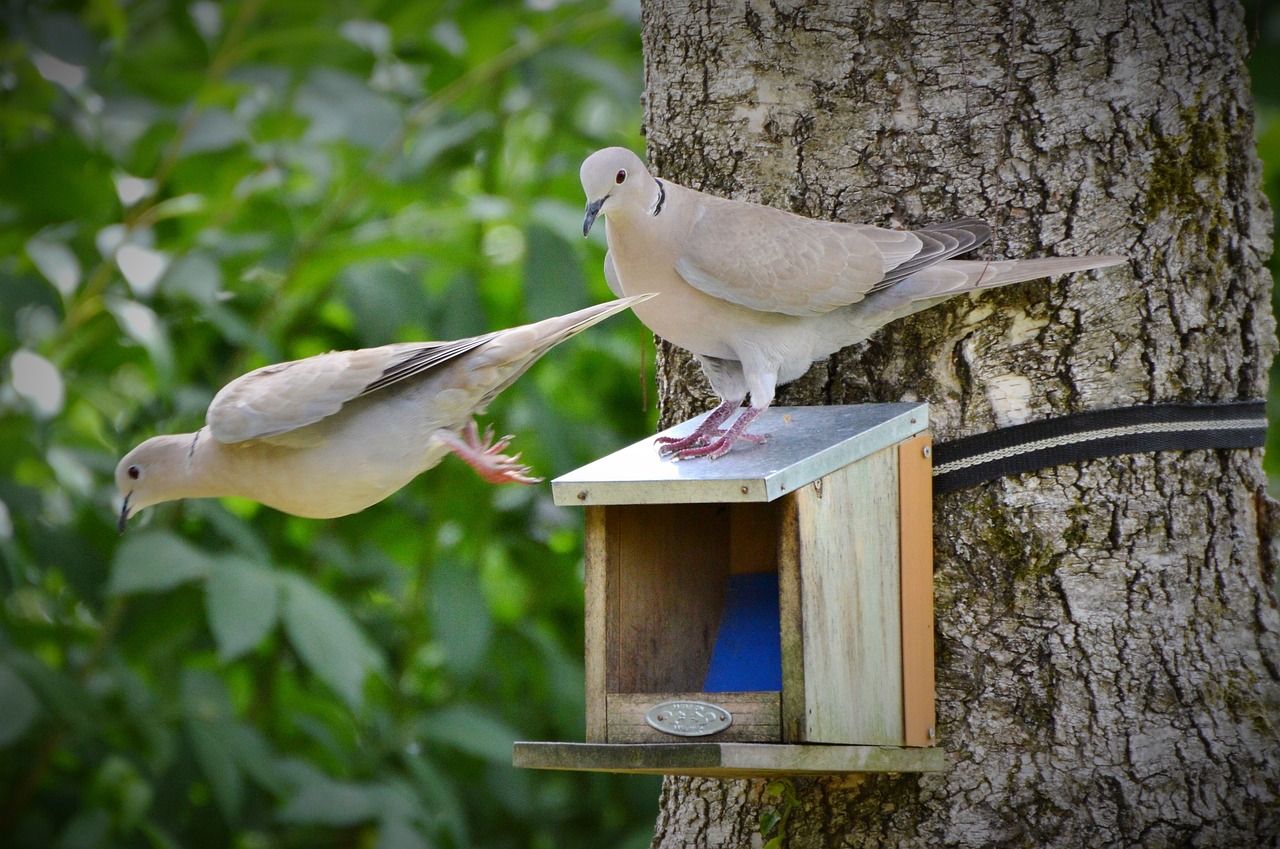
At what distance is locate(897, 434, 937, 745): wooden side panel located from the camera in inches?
88.8

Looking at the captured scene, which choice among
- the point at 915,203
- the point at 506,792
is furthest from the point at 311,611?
the point at 915,203

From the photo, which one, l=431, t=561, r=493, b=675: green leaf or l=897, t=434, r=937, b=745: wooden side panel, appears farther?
l=431, t=561, r=493, b=675: green leaf

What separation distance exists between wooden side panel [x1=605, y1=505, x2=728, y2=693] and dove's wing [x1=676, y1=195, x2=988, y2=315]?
1.54 feet

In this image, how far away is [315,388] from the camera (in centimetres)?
216

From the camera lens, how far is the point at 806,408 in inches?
96.4

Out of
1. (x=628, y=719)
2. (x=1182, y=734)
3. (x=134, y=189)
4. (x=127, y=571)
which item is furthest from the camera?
(x=134, y=189)

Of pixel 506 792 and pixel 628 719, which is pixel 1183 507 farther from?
pixel 506 792

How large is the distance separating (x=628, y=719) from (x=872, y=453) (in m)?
0.66

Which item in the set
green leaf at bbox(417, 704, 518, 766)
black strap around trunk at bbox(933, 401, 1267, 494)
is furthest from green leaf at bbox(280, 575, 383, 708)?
black strap around trunk at bbox(933, 401, 1267, 494)

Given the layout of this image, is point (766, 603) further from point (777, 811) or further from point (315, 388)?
point (315, 388)

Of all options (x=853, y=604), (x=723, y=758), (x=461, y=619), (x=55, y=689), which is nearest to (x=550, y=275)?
(x=461, y=619)

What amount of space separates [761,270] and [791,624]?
67cm

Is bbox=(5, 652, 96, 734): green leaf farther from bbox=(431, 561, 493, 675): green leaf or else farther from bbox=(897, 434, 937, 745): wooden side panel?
bbox=(897, 434, 937, 745): wooden side panel

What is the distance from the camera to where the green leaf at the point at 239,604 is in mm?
3182
